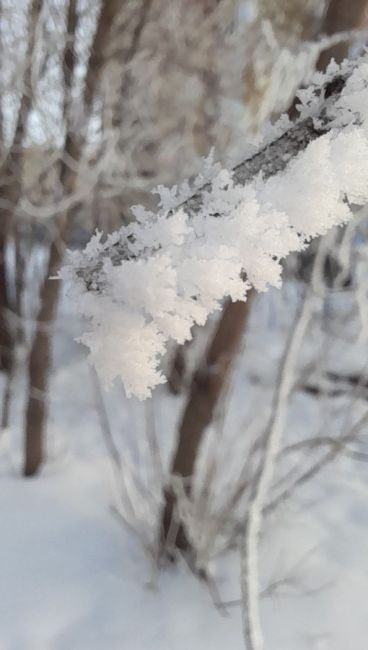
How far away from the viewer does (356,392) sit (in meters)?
1.74

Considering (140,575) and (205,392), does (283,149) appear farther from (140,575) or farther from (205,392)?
(140,575)

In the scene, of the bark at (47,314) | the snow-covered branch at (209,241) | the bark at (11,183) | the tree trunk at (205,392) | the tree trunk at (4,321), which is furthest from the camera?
the tree trunk at (4,321)

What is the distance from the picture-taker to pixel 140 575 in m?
1.98

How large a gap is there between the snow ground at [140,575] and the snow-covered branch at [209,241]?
162 centimetres

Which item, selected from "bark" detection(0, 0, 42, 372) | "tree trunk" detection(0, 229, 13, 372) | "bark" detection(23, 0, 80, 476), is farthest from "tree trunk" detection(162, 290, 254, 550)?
"tree trunk" detection(0, 229, 13, 372)

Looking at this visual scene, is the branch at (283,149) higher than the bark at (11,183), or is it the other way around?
the bark at (11,183)

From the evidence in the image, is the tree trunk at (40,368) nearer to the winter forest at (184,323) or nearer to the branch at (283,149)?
the winter forest at (184,323)

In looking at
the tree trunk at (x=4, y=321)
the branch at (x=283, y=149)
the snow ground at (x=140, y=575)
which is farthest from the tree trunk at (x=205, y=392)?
the tree trunk at (x=4, y=321)

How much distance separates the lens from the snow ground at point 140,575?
1.74 metres

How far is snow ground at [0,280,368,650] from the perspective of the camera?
5.70 feet

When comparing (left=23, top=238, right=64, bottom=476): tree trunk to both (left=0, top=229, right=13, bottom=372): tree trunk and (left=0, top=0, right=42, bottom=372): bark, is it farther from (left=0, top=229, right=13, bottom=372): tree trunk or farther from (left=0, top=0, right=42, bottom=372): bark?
(left=0, top=229, right=13, bottom=372): tree trunk

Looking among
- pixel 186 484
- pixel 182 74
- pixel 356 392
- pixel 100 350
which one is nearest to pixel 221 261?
pixel 100 350

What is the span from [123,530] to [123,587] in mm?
269

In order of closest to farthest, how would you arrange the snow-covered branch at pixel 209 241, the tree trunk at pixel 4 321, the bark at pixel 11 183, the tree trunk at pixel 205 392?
1. the snow-covered branch at pixel 209 241
2. the tree trunk at pixel 205 392
3. the bark at pixel 11 183
4. the tree trunk at pixel 4 321
